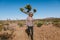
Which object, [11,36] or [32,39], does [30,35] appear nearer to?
[32,39]

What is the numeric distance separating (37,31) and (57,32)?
1989 millimetres

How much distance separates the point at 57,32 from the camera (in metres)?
15.3

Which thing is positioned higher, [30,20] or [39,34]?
[30,20]

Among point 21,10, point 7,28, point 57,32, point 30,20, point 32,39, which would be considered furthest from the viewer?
point 21,10

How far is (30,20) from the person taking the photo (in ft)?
43.6

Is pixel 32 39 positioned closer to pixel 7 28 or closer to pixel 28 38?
pixel 28 38

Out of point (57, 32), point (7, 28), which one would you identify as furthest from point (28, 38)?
point (7, 28)

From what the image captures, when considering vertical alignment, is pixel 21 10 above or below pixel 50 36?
above

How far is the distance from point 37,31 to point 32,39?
91.4 inches

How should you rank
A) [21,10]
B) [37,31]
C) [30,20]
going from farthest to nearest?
[21,10] → [37,31] → [30,20]

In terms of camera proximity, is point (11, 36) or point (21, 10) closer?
point (11, 36)

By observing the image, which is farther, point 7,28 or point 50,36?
point 7,28

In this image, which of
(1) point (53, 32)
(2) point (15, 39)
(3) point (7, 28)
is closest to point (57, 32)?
(1) point (53, 32)

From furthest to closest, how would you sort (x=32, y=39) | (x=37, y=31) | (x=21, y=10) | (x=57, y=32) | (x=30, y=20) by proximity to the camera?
(x=21, y=10), (x=37, y=31), (x=57, y=32), (x=32, y=39), (x=30, y=20)
